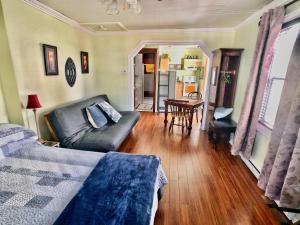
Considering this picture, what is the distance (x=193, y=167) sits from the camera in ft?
8.36

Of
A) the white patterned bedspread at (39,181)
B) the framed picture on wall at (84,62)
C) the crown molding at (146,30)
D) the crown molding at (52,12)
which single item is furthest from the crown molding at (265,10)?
the framed picture on wall at (84,62)

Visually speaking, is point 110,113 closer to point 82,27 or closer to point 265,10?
point 82,27

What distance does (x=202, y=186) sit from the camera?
6.95ft

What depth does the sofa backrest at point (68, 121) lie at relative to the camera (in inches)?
94.7

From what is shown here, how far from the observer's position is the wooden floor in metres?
1.68

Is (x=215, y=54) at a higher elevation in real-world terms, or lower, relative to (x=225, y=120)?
higher

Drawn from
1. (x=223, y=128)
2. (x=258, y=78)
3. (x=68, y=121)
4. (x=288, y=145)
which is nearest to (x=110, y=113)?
(x=68, y=121)

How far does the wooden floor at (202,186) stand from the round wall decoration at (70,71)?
166cm

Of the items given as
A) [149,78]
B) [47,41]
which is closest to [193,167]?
[47,41]

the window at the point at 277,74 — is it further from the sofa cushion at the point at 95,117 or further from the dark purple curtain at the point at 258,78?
the sofa cushion at the point at 95,117

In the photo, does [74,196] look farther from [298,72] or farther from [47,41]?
[47,41]

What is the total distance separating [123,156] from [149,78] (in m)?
6.71

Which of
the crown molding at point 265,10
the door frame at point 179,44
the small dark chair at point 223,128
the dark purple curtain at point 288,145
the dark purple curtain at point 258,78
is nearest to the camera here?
the dark purple curtain at point 288,145

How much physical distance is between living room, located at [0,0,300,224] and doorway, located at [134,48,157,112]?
5.63 ft
